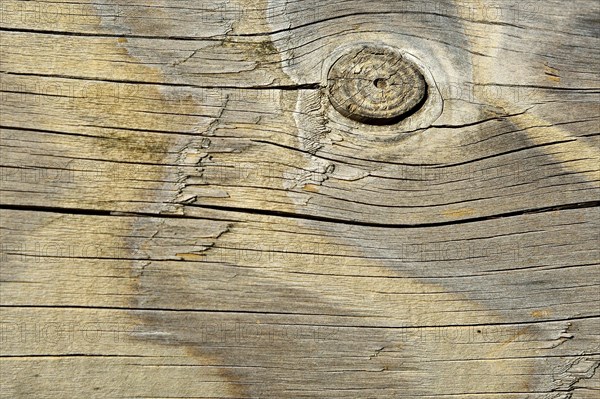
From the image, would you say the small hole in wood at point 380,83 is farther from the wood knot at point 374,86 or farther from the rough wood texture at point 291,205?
the rough wood texture at point 291,205

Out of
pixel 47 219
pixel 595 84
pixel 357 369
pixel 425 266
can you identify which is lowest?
pixel 357 369

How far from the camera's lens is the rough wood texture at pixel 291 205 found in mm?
1830

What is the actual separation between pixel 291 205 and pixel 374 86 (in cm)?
38

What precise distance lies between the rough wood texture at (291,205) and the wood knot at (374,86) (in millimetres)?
34

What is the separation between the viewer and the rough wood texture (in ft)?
6.00

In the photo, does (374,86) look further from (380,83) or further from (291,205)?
(291,205)

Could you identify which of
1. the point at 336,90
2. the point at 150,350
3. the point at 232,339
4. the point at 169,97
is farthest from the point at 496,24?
the point at 150,350

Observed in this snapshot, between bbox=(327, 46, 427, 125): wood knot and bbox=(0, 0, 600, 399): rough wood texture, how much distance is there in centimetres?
3

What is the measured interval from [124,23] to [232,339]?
857 mm

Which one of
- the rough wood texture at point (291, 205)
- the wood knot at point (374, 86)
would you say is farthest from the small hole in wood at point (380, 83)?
the rough wood texture at point (291, 205)

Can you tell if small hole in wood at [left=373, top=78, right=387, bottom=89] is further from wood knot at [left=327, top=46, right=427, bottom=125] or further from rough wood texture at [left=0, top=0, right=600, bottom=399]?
rough wood texture at [left=0, top=0, right=600, bottom=399]

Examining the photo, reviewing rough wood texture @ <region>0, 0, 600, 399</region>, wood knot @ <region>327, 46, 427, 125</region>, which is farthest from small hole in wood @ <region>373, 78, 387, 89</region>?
rough wood texture @ <region>0, 0, 600, 399</region>

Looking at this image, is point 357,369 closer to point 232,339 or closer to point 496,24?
point 232,339

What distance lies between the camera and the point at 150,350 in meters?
1.86
